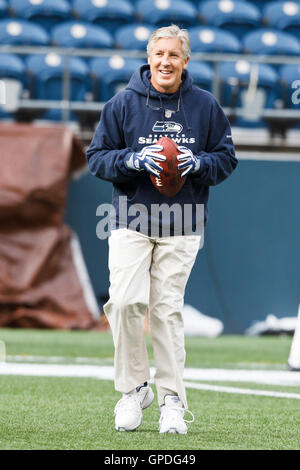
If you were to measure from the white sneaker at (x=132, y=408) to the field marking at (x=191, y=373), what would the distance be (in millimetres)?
1295

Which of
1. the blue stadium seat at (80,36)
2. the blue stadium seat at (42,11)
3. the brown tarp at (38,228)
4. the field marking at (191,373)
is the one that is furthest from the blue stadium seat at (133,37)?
the field marking at (191,373)

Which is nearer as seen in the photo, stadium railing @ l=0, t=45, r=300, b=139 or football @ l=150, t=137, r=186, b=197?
football @ l=150, t=137, r=186, b=197

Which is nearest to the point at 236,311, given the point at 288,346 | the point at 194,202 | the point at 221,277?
the point at 221,277

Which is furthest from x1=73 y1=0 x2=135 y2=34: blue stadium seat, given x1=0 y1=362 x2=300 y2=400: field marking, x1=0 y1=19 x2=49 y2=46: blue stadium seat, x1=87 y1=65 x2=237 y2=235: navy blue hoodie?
x1=87 y1=65 x2=237 y2=235: navy blue hoodie

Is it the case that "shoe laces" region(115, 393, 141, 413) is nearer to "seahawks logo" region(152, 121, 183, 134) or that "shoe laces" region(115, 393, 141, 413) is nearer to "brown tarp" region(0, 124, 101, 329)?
"seahawks logo" region(152, 121, 183, 134)

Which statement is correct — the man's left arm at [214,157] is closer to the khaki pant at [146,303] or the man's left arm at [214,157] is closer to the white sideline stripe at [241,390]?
the khaki pant at [146,303]

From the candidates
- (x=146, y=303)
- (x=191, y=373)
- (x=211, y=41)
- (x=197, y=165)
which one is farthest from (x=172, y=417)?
(x=211, y=41)

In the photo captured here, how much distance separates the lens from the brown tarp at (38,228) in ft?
30.7

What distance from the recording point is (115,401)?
4453mm

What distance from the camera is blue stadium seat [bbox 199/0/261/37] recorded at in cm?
1234

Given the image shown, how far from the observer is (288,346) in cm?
828

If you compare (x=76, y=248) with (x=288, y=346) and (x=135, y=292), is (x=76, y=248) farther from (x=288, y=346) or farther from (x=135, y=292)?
(x=135, y=292)

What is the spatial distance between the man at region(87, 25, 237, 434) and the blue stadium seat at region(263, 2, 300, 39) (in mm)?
9129

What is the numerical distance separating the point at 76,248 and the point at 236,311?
1.76m
